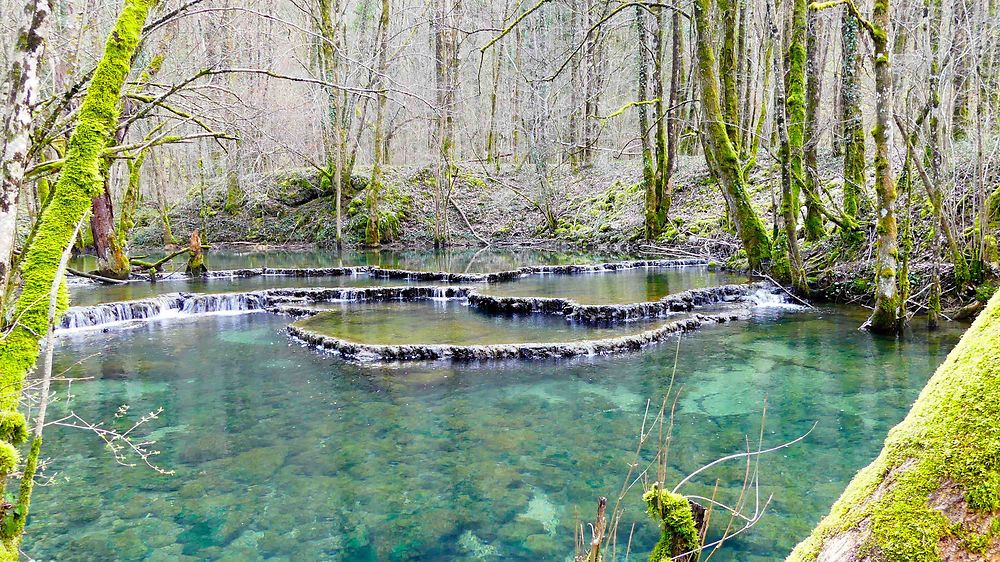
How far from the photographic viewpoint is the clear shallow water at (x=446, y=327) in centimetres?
1086

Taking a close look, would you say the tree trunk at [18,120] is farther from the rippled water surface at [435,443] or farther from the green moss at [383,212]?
the green moss at [383,212]

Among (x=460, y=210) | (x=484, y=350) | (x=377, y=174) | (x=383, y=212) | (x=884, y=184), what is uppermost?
(x=377, y=174)

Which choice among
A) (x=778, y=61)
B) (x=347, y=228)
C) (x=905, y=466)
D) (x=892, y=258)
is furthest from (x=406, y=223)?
(x=905, y=466)

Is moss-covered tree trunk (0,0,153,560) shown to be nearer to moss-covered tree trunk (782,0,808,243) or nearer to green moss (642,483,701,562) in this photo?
green moss (642,483,701,562)

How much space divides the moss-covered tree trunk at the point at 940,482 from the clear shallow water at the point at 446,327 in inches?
364

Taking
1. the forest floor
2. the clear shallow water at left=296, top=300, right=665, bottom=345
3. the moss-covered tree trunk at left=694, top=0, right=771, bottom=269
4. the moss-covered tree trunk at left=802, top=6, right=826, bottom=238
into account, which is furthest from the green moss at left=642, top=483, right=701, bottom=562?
the forest floor

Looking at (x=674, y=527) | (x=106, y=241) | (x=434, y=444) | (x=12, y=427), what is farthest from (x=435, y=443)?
(x=106, y=241)

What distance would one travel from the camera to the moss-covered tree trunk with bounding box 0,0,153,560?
120 inches

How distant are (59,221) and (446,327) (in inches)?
345

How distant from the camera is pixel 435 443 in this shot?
266 inches

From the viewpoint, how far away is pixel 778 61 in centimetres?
1130

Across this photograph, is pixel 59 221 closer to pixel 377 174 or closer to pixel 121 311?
pixel 121 311

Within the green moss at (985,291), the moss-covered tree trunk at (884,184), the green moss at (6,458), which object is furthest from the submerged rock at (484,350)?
the green moss at (6,458)

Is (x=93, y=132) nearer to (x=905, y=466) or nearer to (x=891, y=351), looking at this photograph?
(x=905, y=466)
